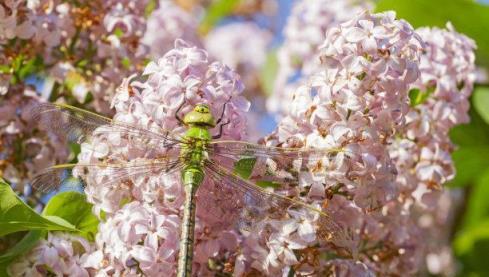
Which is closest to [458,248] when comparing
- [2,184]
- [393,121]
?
[393,121]

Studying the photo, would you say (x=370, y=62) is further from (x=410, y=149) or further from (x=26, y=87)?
(x=26, y=87)

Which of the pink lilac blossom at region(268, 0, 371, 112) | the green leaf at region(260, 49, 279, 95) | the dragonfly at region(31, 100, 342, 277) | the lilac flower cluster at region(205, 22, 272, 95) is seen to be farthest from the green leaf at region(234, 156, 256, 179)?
the lilac flower cluster at region(205, 22, 272, 95)

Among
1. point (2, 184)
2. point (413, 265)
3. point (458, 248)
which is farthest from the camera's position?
point (458, 248)

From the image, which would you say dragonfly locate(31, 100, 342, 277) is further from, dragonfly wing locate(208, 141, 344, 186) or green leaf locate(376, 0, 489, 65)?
green leaf locate(376, 0, 489, 65)

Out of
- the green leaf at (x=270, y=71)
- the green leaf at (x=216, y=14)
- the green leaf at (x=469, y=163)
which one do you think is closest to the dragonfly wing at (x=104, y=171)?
the green leaf at (x=469, y=163)

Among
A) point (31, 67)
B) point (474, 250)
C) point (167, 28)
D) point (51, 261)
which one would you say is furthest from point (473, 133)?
point (51, 261)
